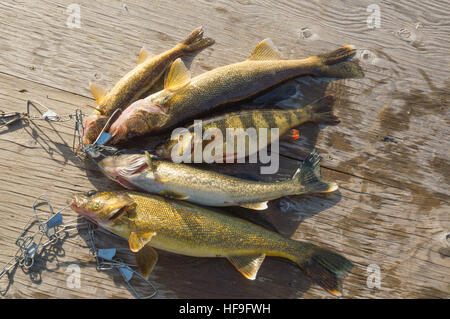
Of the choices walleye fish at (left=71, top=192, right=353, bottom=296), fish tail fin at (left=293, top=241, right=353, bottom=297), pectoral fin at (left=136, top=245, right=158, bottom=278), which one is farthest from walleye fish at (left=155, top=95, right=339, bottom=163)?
fish tail fin at (left=293, top=241, right=353, bottom=297)

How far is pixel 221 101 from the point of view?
3039mm

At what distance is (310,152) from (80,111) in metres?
2.38

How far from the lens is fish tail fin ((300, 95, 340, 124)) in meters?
3.22

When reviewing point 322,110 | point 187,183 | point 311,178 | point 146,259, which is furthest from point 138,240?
point 322,110

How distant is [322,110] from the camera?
128 inches

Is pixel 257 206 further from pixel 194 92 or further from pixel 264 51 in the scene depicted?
pixel 264 51

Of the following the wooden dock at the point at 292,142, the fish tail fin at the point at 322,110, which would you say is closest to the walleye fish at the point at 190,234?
the wooden dock at the point at 292,142

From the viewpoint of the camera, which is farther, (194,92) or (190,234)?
(194,92)

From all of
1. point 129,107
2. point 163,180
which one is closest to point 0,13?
point 129,107

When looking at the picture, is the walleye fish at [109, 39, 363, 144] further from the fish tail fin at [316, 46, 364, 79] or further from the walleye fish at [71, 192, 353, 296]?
the walleye fish at [71, 192, 353, 296]

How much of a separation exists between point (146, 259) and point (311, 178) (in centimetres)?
177

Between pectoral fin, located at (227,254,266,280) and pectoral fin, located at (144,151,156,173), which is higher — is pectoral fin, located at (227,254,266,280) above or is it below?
below

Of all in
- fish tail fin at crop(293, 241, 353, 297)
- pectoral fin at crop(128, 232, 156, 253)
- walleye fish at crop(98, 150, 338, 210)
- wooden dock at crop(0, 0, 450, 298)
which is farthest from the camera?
wooden dock at crop(0, 0, 450, 298)

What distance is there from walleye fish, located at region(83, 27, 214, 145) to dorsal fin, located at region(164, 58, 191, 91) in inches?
10.1
